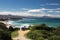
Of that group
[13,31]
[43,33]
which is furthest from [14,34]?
[43,33]

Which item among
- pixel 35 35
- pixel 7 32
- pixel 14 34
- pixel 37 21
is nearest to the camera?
pixel 7 32

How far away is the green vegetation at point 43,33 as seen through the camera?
15.6 feet

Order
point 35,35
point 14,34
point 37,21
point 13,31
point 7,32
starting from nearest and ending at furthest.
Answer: point 7,32 < point 35,35 < point 14,34 < point 13,31 < point 37,21

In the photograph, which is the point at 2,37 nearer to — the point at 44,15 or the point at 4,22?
the point at 4,22

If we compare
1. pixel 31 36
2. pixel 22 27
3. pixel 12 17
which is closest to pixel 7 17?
pixel 12 17

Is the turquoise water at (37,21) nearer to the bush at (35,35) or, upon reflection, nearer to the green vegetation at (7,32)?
the green vegetation at (7,32)

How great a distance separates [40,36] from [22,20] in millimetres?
1002

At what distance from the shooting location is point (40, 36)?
4812 mm

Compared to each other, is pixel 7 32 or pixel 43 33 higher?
pixel 7 32

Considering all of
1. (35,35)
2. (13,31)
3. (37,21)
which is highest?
(37,21)

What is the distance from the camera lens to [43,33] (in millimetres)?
4977

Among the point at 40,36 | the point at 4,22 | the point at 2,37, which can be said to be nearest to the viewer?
the point at 2,37

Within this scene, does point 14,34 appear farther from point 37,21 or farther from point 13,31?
point 37,21

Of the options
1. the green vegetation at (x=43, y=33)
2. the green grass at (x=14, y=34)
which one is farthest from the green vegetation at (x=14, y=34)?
the green vegetation at (x=43, y=33)
